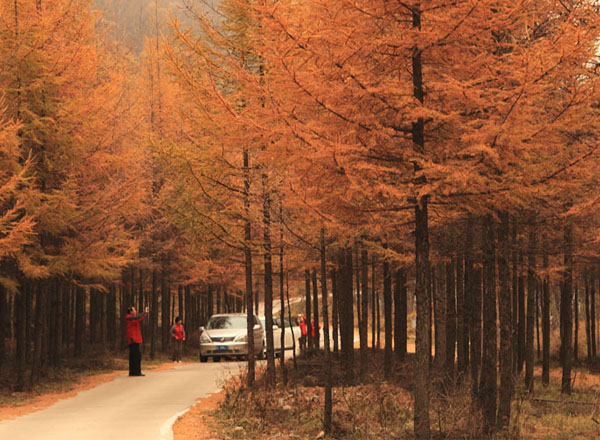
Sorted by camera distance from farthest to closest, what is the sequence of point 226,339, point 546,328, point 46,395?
point 226,339
point 546,328
point 46,395

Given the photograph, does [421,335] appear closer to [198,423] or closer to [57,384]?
[198,423]

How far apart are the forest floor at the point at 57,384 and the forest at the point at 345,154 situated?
1.96 feet

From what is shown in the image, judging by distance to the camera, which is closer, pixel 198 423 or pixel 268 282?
pixel 198 423

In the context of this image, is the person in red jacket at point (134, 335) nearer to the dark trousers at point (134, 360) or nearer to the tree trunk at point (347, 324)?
the dark trousers at point (134, 360)

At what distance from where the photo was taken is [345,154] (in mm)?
8391

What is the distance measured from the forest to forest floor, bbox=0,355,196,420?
599 mm

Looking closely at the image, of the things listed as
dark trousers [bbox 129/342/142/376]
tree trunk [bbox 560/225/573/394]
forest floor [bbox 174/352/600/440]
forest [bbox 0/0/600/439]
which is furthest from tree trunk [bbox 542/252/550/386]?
dark trousers [bbox 129/342/142/376]

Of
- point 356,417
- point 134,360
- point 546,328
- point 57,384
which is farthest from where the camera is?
point 546,328

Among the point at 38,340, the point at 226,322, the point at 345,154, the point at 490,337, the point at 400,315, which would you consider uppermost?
the point at 345,154

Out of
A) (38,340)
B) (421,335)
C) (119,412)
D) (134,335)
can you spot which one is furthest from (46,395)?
(421,335)

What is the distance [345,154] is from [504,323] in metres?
5.12

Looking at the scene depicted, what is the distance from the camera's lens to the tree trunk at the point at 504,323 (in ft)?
37.8

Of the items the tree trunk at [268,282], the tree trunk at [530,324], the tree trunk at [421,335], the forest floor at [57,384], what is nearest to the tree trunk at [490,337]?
the tree trunk at [421,335]

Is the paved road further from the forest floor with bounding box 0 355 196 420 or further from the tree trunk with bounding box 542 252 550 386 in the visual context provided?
the tree trunk with bounding box 542 252 550 386
